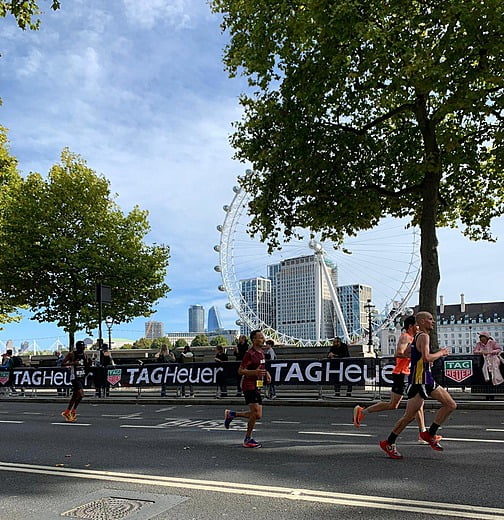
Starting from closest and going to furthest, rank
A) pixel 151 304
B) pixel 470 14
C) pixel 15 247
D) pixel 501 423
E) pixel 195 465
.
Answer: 1. pixel 195 465
2. pixel 501 423
3. pixel 470 14
4. pixel 15 247
5. pixel 151 304

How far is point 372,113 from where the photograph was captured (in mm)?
21359

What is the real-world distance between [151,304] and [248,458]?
2934 centimetres

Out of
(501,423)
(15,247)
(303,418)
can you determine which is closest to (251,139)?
(303,418)

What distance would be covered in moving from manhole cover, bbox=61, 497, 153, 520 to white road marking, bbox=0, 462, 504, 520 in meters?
0.73

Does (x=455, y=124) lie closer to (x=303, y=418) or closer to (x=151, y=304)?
(x=303, y=418)

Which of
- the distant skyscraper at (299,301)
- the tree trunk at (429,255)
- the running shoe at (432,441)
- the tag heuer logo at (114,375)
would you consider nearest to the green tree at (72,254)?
the tag heuer logo at (114,375)

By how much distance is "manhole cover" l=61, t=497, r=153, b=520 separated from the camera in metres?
5.79

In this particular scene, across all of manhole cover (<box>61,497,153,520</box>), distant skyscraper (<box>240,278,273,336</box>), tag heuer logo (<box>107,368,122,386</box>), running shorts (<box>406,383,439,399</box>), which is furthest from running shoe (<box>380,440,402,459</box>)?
distant skyscraper (<box>240,278,273,336</box>)

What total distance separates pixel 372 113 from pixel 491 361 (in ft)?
30.1

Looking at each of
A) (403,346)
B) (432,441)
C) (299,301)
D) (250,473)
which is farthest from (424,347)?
(299,301)

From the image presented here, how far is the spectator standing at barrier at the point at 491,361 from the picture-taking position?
16.7m

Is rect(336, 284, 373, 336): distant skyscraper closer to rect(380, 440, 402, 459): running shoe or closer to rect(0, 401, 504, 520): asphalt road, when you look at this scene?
rect(0, 401, 504, 520): asphalt road

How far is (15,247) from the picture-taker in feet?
111

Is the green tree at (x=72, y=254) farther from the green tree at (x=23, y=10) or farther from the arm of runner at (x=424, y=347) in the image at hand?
the arm of runner at (x=424, y=347)
